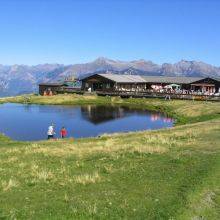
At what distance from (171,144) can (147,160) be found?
27.8 feet

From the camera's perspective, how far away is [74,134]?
66062 millimetres

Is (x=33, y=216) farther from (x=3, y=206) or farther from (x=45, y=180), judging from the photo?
(x=45, y=180)

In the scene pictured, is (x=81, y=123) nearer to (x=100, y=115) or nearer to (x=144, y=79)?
(x=100, y=115)

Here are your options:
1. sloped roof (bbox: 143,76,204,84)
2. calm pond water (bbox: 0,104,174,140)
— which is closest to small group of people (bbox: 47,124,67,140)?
calm pond water (bbox: 0,104,174,140)

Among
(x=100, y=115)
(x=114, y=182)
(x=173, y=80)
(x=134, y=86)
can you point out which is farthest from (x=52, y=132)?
(x=173, y=80)

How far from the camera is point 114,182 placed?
81.4 feet

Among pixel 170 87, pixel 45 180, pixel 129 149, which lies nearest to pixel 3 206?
pixel 45 180

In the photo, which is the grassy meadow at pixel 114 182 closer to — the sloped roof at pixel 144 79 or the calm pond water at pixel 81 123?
the calm pond water at pixel 81 123

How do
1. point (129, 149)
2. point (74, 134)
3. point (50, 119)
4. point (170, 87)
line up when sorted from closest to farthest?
point (129, 149) → point (74, 134) → point (50, 119) → point (170, 87)

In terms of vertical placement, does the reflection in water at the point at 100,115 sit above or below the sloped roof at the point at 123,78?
below

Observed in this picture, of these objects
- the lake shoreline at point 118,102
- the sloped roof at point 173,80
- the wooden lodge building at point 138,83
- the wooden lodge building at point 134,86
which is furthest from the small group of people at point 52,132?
the sloped roof at point 173,80

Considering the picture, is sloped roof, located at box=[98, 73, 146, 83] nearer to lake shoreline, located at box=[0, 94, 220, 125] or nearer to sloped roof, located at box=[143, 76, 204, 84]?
sloped roof, located at box=[143, 76, 204, 84]

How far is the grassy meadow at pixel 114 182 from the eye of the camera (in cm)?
1977

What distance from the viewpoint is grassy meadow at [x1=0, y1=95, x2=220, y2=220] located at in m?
19.8
